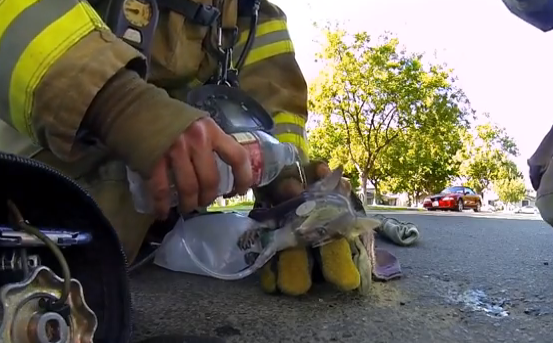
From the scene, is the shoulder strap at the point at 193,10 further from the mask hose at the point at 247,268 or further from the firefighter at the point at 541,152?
the firefighter at the point at 541,152

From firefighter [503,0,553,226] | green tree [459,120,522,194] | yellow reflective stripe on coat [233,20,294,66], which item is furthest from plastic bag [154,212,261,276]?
green tree [459,120,522,194]

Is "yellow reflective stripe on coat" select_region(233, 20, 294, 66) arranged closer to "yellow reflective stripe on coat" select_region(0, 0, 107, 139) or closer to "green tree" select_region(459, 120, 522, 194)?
"yellow reflective stripe on coat" select_region(0, 0, 107, 139)

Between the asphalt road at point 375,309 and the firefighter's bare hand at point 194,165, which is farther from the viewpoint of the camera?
the asphalt road at point 375,309

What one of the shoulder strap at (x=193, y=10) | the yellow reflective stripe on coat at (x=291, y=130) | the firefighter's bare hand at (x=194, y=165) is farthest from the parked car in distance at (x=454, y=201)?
the firefighter's bare hand at (x=194, y=165)

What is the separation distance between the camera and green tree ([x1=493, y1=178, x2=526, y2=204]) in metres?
23.7

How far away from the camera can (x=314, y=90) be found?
13.9 m

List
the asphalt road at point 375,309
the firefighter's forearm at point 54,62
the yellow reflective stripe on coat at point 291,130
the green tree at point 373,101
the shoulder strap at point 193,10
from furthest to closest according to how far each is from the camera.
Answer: the green tree at point 373,101
the yellow reflective stripe on coat at point 291,130
the shoulder strap at point 193,10
the asphalt road at point 375,309
the firefighter's forearm at point 54,62

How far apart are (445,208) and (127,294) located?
48.9 ft

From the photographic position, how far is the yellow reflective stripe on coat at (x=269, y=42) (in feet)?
4.30

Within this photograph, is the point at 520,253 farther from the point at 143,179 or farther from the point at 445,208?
the point at 445,208

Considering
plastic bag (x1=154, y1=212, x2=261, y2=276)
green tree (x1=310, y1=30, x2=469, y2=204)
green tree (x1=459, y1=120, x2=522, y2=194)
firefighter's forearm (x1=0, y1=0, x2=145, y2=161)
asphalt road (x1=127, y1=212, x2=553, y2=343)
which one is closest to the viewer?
firefighter's forearm (x1=0, y1=0, x2=145, y2=161)

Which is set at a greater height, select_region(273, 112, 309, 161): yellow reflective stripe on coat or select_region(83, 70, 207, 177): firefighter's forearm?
select_region(273, 112, 309, 161): yellow reflective stripe on coat

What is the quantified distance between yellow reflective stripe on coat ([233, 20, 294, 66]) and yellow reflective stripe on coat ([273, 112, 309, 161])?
0.14 m

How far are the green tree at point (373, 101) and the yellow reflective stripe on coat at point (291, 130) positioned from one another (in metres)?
12.6
